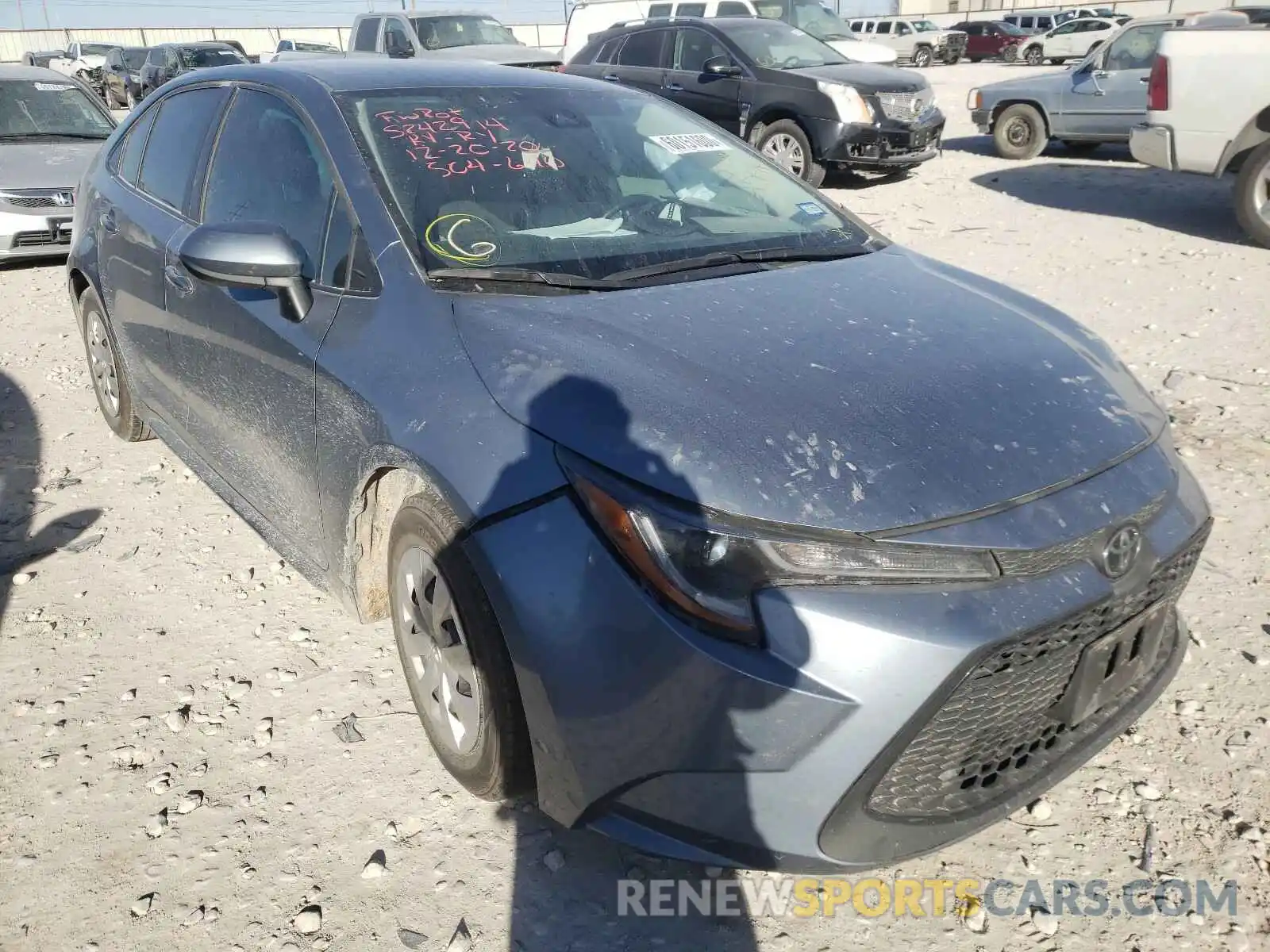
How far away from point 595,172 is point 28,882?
7.67 ft

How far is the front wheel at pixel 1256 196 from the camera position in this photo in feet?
24.1

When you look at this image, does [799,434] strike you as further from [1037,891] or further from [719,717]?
[1037,891]

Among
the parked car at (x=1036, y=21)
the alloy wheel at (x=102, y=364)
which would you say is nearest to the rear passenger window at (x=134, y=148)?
the alloy wheel at (x=102, y=364)

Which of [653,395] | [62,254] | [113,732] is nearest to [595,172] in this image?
[653,395]

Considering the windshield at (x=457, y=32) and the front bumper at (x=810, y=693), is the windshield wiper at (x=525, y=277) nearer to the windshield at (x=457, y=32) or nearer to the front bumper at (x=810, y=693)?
the front bumper at (x=810, y=693)

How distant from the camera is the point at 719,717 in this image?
5.67 feet

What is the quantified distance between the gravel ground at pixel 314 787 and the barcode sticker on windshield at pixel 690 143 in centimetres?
184

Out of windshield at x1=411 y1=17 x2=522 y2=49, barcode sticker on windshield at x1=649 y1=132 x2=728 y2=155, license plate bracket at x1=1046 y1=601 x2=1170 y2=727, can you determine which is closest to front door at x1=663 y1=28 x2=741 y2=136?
windshield at x1=411 y1=17 x2=522 y2=49

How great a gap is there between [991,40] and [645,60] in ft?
99.3

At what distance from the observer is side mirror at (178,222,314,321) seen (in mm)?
2510

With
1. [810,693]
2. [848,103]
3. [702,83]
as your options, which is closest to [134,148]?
[810,693]

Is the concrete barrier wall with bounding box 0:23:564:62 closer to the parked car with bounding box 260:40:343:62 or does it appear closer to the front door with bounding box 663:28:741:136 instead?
the parked car with bounding box 260:40:343:62

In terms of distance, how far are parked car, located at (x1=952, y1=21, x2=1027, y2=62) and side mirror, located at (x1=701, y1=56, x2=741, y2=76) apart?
29.3m

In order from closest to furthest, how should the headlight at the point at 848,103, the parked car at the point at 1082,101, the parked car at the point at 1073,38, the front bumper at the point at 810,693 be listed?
the front bumper at the point at 810,693, the headlight at the point at 848,103, the parked car at the point at 1082,101, the parked car at the point at 1073,38
